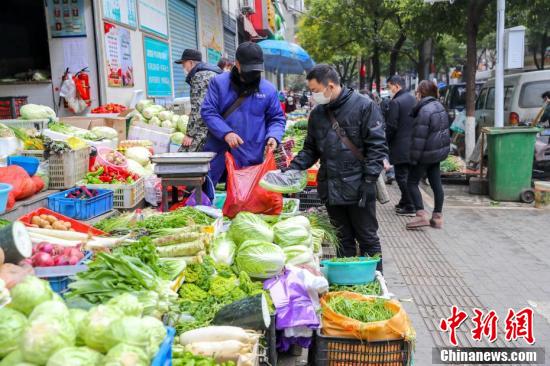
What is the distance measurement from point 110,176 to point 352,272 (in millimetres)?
3555

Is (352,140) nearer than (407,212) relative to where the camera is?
Yes

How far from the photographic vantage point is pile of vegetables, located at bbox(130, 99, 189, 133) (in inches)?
383

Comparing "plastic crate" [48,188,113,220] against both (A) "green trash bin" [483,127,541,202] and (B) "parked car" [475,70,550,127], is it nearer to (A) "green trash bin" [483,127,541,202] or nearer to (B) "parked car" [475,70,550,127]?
(A) "green trash bin" [483,127,541,202]

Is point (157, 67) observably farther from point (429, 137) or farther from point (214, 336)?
point (214, 336)

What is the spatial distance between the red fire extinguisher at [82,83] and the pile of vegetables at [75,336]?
22.3ft

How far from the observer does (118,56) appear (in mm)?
9680

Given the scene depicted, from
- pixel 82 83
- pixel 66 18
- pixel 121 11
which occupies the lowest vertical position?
pixel 82 83

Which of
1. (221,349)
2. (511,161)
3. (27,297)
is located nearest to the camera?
(27,297)

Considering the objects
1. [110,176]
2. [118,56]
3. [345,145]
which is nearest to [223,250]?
[345,145]

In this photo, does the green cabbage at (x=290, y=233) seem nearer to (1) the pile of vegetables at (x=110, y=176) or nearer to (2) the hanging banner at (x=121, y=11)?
(1) the pile of vegetables at (x=110, y=176)

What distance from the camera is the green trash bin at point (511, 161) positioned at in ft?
31.7

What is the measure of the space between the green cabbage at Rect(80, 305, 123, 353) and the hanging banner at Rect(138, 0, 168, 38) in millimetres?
9488

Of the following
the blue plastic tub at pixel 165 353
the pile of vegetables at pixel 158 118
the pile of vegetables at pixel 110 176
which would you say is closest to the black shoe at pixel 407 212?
the pile of vegetables at pixel 158 118

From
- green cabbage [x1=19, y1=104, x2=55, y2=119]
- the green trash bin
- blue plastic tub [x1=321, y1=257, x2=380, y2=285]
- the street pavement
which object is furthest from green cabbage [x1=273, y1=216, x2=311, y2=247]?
the green trash bin
